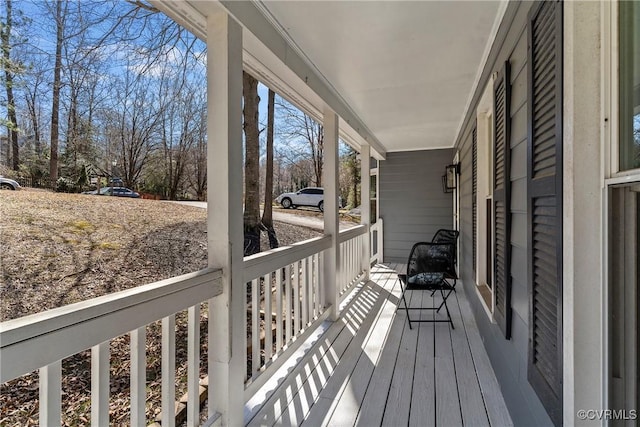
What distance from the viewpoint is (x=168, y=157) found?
7.06 ft

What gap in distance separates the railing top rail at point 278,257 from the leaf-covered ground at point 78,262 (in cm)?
86

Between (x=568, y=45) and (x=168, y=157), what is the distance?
2.15 m

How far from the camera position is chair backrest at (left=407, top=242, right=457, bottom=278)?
3.70 m

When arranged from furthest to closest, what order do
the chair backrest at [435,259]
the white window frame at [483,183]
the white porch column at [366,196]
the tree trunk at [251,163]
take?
the white porch column at [366,196]
the tree trunk at [251,163]
the chair backrest at [435,259]
the white window frame at [483,183]

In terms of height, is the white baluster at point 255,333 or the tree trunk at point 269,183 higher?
the tree trunk at point 269,183

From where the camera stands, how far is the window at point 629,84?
2.62 feet

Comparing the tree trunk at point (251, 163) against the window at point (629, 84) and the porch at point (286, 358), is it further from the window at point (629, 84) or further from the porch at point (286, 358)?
the window at point (629, 84)

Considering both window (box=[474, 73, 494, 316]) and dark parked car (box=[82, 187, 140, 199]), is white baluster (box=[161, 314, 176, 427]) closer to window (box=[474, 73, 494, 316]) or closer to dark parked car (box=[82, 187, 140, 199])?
dark parked car (box=[82, 187, 140, 199])

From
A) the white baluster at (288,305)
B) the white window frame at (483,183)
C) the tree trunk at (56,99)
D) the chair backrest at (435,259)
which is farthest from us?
the chair backrest at (435,259)

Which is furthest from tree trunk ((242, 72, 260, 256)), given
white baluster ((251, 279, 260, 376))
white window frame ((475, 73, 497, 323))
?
white window frame ((475, 73, 497, 323))

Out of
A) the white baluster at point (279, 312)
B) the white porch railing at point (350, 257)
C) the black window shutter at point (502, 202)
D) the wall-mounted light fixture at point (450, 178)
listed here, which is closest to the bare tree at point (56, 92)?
the white baluster at point (279, 312)

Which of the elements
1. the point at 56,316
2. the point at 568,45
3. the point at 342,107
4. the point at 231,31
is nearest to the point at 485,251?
the point at 342,107

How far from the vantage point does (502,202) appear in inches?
81.1

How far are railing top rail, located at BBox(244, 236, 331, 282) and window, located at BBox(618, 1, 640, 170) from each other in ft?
5.71
